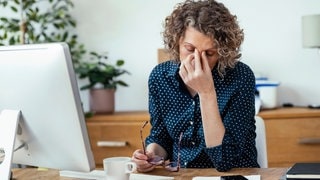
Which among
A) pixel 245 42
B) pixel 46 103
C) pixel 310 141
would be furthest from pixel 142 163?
pixel 245 42

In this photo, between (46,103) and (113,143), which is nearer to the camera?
(46,103)

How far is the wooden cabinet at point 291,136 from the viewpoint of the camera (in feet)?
9.41

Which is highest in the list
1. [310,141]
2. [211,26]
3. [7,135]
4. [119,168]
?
[211,26]

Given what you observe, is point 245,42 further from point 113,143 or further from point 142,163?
point 142,163

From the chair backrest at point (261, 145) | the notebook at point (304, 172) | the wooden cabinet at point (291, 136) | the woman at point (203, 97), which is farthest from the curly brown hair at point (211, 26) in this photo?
the wooden cabinet at point (291, 136)

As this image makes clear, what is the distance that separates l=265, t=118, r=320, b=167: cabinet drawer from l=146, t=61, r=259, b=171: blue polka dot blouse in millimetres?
1149

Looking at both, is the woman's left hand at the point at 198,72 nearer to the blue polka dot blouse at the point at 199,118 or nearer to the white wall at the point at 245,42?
the blue polka dot blouse at the point at 199,118

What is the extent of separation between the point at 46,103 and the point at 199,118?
66 cm

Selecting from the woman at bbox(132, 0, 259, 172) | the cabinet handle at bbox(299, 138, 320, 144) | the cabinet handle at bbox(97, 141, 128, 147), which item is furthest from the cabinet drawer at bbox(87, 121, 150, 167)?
the woman at bbox(132, 0, 259, 172)

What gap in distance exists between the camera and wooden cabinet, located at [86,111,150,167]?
9.87 ft

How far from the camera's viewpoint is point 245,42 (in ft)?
10.8

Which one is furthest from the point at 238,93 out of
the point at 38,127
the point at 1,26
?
the point at 1,26

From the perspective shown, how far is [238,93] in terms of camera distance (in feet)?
5.69

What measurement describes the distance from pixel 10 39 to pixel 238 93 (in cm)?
196
